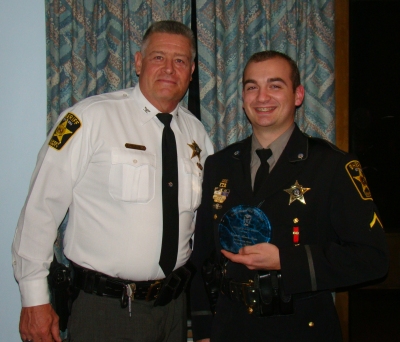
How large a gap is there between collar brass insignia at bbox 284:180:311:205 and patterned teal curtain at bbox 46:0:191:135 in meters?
1.27

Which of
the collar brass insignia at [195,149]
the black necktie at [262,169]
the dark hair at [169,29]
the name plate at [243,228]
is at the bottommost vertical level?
the name plate at [243,228]

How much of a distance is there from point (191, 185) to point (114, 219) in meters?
0.43

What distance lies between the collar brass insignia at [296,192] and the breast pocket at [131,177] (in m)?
0.66

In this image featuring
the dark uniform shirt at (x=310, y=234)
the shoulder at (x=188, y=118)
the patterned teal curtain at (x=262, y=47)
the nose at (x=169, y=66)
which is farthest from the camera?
the patterned teal curtain at (x=262, y=47)

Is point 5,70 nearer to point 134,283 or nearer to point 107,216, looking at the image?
point 107,216

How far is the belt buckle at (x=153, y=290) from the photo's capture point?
69.1 inches

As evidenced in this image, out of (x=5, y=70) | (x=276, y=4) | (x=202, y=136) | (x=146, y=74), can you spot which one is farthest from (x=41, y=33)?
(x=276, y=4)

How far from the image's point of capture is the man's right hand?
167 cm

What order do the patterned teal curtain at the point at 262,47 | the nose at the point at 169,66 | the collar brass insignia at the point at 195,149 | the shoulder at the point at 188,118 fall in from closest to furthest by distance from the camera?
the nose at the point at 169,66, the collar brass insignia at the point at 195,149, the shoulder at the point at 188,118, the patterned teal curtain at the point at 262,47

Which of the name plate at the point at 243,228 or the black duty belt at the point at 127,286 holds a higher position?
the name plate at the point at 243,228

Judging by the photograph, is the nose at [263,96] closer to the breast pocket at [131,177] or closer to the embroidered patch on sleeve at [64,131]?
the breast pocket at [131,177]

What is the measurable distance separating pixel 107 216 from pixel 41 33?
1343 millimetres

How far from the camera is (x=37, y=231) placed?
1.70m

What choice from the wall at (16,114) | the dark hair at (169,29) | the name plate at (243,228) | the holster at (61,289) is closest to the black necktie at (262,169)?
the name plate at (243,228)
